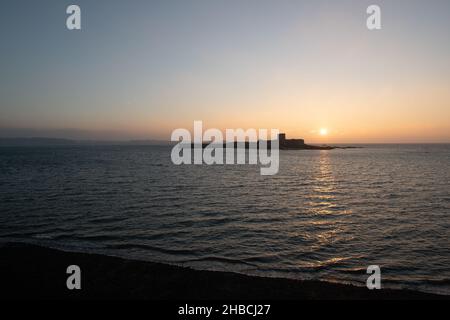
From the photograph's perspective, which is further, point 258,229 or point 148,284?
point 258,229

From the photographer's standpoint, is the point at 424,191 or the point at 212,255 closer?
the point at 212,255

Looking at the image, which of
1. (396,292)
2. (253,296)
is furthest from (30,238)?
(396,292)

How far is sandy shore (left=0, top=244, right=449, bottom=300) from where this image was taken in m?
11.4

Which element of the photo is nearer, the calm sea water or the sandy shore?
the sandy shore

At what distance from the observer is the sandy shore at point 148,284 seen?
11398 millimetres

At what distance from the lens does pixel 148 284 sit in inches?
481

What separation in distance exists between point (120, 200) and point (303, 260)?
72.3 ft

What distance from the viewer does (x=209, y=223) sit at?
75.5 feet

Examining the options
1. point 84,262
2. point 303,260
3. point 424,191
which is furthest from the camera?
point 424,191

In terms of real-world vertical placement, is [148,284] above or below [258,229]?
above

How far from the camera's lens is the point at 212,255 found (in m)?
16.4

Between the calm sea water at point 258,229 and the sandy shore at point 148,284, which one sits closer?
the sandy shore at point 148,284
